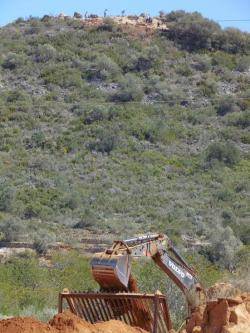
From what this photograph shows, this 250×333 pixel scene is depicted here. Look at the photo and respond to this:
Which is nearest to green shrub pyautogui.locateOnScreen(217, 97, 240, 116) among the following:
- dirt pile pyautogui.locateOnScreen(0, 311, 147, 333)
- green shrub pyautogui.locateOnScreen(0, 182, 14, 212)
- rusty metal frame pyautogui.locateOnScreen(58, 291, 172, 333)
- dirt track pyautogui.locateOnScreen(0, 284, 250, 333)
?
green shrub pyautogui.locateOnScreen(0, 182, 14, 212)

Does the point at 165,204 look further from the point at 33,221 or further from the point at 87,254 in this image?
the point at 87,254

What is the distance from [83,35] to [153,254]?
204ft

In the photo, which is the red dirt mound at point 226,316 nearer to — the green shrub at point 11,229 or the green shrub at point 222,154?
the green shrub at point 11,229

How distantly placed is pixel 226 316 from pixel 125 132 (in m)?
46.2

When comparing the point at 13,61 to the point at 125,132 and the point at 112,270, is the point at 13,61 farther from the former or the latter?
the point at 112,270

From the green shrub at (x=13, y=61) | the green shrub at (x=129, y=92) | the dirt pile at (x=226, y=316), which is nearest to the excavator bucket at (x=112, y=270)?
the dirt pile at (x=226, y=316)

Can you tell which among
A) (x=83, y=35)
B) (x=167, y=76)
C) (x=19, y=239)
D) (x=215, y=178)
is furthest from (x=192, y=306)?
(x=83, y=35)

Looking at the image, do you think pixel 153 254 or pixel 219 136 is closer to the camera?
pixel 153 254

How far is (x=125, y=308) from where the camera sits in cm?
1661

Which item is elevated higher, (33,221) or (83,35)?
(83,35)

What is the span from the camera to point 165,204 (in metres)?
50.1

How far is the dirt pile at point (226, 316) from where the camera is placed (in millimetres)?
14266

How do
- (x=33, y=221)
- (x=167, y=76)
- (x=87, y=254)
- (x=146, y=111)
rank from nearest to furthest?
(x=87, y=254) < (x=33, y=221) < (x=146, y=111) < (x=167, y=76)

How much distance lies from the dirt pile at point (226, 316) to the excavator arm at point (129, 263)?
1562mm
